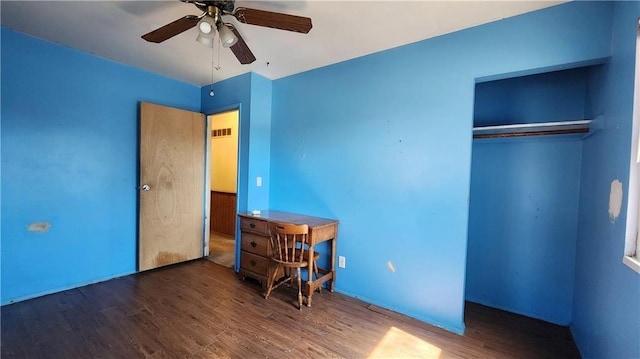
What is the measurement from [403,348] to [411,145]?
1557mm

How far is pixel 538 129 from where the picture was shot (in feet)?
6.75

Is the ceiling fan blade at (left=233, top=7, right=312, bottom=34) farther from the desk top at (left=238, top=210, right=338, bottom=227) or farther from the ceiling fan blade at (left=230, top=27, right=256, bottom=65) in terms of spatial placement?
the desk top at (left=238, top=210, right=338, bottom=227)

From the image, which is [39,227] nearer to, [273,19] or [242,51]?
[242,51]

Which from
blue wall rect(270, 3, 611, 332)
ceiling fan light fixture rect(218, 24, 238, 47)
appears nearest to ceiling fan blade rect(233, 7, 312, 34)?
ceiling fan light fixture rect(218, 24, 238, 47)

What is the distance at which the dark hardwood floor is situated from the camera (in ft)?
5.59

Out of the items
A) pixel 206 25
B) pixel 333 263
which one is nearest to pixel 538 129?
pixel 333 263

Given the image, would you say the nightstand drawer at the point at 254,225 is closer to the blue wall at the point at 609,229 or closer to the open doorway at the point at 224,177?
Answer: the open doorway at the point at 224,177

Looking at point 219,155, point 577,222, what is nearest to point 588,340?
point 577,222

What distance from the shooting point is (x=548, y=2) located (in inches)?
64.6

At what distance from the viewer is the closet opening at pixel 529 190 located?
2068mm

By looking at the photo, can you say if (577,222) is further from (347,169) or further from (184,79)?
(184,79)

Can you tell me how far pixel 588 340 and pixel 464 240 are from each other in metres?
0.90

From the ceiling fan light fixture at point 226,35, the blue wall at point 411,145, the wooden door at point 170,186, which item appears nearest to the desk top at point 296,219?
the blue wall at point 411,145

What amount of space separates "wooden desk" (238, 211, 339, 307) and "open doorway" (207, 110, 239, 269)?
1.85 metres
